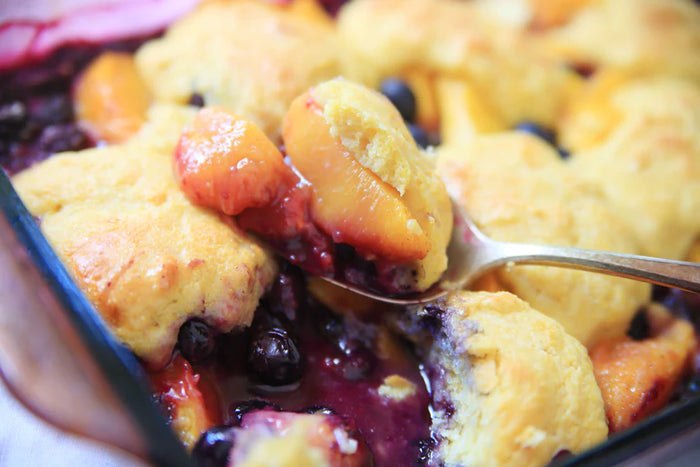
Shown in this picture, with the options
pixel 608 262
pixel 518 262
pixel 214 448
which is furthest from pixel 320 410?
pixel 608 262

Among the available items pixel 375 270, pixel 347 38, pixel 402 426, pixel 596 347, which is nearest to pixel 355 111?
pixel 375 270

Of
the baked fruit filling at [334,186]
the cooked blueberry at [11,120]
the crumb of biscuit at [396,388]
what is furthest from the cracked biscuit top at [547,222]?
the cooked blueberry at [11,120]

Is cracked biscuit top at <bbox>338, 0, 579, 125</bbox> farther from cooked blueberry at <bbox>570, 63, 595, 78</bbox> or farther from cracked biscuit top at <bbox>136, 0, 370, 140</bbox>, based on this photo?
cracked biscuit top at <bbox>136, 0, 370, 140</bbox>

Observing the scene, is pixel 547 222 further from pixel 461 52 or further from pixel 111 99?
pixel 111 99

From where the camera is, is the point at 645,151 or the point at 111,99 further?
the point at 645,151

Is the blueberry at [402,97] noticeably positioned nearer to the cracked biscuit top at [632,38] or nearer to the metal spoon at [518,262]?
the metal spoon at [518,262]

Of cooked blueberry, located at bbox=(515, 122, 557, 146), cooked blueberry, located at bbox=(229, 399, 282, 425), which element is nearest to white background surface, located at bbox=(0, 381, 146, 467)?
cooked blueberry, located at bbox=(229, 399, 282, 425)

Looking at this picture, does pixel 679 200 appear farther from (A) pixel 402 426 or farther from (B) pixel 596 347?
(A) pixel 402 426
